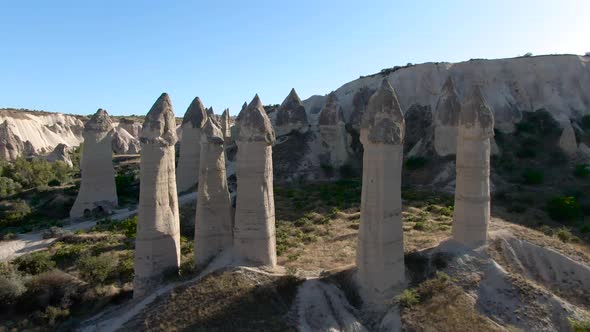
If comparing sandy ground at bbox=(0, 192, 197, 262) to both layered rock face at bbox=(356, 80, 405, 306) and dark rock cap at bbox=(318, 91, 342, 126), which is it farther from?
layered rock face at bbox=(356, 80, 405, 306)

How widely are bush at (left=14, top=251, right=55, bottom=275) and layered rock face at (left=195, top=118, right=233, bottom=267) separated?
788cm

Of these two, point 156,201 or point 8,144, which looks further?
point 8,144

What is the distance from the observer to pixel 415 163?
3616 centimetres

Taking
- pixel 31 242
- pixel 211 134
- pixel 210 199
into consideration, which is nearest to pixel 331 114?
pixel 31 242

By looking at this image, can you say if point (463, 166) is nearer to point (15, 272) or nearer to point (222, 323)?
point (222, 323)

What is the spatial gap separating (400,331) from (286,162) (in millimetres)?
26153

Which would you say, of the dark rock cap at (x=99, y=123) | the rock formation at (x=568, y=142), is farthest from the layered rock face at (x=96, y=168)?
the rock formation at (x=568, y=142)

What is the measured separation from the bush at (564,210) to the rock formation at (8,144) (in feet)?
183

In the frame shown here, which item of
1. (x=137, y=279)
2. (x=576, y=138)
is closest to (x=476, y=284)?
(x=137, y=279)

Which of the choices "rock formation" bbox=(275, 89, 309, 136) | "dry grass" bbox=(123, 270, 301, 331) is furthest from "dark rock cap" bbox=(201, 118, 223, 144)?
"rock formation" bbox=(275, 89, 309, 136)

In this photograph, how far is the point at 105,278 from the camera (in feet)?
60.0

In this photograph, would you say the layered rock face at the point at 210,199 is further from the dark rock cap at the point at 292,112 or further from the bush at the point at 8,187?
the bush at the point at 8,187

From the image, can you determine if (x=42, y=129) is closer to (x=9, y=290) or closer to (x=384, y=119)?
(x=9, y=290)

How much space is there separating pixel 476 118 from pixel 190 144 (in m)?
19.6
